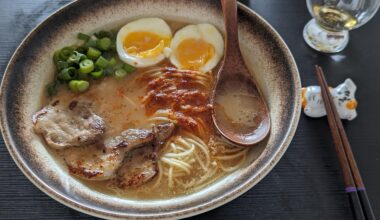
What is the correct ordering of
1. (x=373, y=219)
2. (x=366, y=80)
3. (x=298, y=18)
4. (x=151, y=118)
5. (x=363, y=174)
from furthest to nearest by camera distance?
(x=298, y=18)
(x=366, y=80)
(x=151, y=118)
(x=363, y=174)
(x=373, y=219)

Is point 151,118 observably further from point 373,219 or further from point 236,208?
point 373,219

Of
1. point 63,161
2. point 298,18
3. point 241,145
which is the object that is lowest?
point 63,161

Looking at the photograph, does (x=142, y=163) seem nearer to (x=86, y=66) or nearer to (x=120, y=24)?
(x=86, y=66)

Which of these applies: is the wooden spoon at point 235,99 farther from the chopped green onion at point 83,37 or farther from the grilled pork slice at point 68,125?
the chopped green onion at point 83,37

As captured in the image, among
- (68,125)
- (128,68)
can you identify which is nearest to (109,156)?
(68,125)

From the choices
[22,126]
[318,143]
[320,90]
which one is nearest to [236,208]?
[318,143]

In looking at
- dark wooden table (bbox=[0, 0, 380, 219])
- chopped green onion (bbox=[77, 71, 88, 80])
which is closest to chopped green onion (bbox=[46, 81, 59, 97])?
chopped green onion (bbox=[77, 71, 88, 80])

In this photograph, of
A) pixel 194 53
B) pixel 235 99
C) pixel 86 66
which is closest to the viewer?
pixel 235 99
